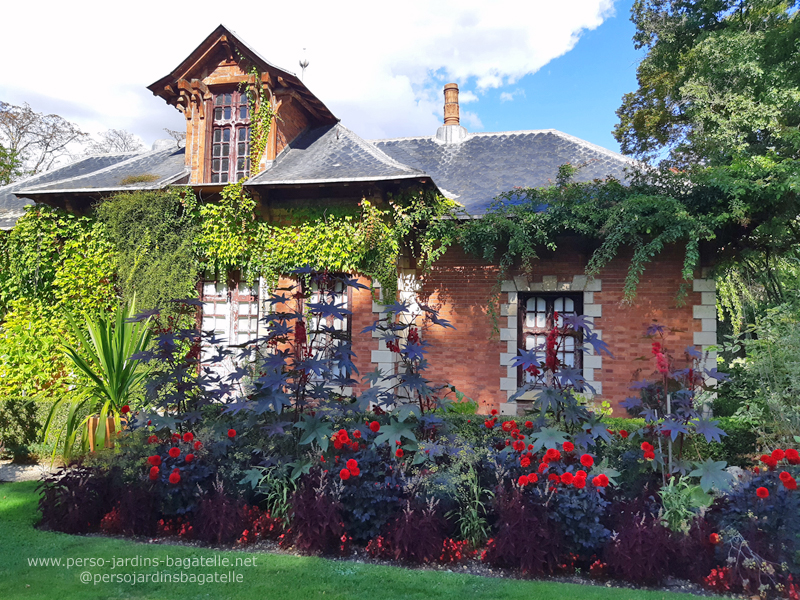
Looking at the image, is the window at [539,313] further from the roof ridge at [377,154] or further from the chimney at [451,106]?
the chimney at [451,106]

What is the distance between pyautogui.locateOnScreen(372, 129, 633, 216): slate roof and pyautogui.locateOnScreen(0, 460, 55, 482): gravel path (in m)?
6.60

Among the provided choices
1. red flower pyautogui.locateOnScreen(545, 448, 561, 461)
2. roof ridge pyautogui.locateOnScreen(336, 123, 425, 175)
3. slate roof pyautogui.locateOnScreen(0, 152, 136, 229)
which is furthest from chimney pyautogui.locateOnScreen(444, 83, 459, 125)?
red flower pyautogui.locateOnScreen(545, 448, 561, 461)

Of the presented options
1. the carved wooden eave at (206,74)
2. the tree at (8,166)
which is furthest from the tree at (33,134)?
the carved wooden eave at (206,74)

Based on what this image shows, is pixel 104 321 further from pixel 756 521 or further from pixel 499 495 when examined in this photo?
pixel 756 521

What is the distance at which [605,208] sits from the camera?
716cm

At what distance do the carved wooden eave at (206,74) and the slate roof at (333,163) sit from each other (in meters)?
0.92

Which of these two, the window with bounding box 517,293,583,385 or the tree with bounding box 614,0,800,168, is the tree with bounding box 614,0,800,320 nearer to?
the tree with bounding box 614,0,800,168

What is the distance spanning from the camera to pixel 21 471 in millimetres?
6223

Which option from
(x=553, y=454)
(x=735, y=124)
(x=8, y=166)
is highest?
(x=8, y=166)

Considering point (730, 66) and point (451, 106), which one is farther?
point (451, 106)

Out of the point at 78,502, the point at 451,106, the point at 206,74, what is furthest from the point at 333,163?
the point at 78,502

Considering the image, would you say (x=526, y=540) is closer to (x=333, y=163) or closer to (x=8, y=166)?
(x=333, y=163)

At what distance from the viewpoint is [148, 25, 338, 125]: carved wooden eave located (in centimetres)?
852

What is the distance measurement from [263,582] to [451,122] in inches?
397
